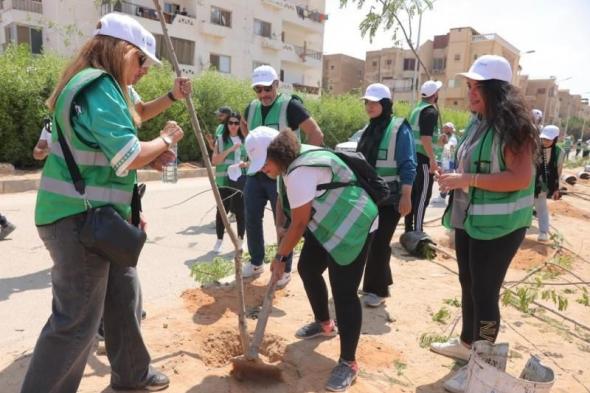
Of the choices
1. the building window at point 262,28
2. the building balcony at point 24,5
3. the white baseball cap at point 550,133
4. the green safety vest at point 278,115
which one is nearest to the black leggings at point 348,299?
the green safety vest at point 278,115

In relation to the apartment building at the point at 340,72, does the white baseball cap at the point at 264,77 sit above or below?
below

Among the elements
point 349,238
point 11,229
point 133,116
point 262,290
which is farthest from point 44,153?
point 349,238

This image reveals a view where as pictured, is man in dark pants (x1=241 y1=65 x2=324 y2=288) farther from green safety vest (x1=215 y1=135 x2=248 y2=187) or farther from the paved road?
green safety vest (x1=215 y1=135 x2=248 y2=187)

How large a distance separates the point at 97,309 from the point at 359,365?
5.92 feet

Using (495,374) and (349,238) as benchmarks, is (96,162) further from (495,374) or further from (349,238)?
(495,374)

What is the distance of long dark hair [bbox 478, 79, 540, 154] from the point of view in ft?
8.14

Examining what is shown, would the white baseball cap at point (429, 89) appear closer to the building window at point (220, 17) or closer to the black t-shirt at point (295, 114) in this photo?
the black t-shirt at point (295, 114)

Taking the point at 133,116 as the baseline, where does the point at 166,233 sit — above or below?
below

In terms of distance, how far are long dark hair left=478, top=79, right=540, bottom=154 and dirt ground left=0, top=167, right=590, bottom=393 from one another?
165cm

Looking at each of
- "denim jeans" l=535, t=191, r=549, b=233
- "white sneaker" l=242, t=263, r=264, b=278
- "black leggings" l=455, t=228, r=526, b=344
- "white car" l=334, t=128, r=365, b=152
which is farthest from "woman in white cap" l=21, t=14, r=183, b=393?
"denim jeans" l=535, t=191, r=549, b=233

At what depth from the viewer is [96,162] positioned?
2.07 meters

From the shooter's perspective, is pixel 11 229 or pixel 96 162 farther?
pixel 11 229

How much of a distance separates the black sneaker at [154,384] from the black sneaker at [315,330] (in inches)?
44.5

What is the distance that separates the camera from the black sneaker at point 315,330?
357 cm
